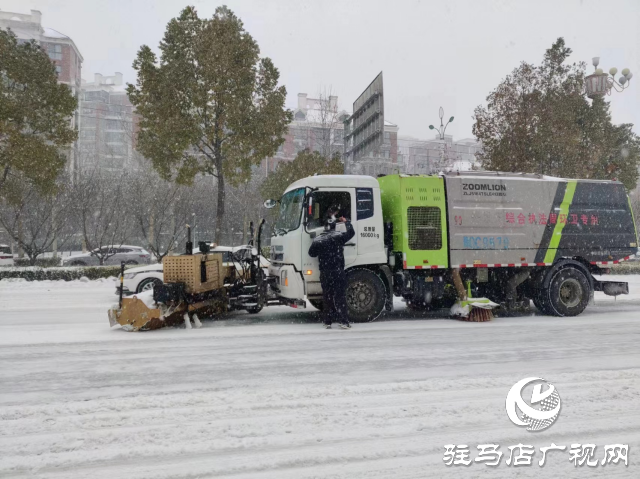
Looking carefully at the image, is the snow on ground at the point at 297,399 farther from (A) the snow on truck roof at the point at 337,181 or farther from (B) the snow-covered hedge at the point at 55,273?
(B) the snow-covered hedge at the point at 55,273

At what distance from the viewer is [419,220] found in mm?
9812

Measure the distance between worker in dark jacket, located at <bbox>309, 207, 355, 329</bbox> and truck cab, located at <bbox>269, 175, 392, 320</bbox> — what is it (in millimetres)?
403

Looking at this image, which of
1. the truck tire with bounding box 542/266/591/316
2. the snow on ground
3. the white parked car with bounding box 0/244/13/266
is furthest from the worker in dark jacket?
the white parked car with bounding box 0/244/13/266

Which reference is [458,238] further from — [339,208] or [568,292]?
[568,292]

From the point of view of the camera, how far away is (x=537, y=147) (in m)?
19.0

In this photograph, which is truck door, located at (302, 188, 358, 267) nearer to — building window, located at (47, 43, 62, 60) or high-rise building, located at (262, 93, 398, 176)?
high-rise building, located at (262, 93, 398, 176)

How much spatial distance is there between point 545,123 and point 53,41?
227 ft

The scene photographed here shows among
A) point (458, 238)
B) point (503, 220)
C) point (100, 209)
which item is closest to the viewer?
point (458, 238)

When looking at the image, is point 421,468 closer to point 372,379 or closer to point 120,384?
point 372,379

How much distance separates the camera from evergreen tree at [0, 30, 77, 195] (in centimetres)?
1705

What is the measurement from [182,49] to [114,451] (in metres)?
16.0

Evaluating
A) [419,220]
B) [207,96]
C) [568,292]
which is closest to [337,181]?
[419,220]

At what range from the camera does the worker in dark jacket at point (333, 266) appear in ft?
29.0

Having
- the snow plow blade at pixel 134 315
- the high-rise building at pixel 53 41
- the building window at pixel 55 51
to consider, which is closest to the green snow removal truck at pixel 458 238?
the snow plow blade at pixel 134 315
